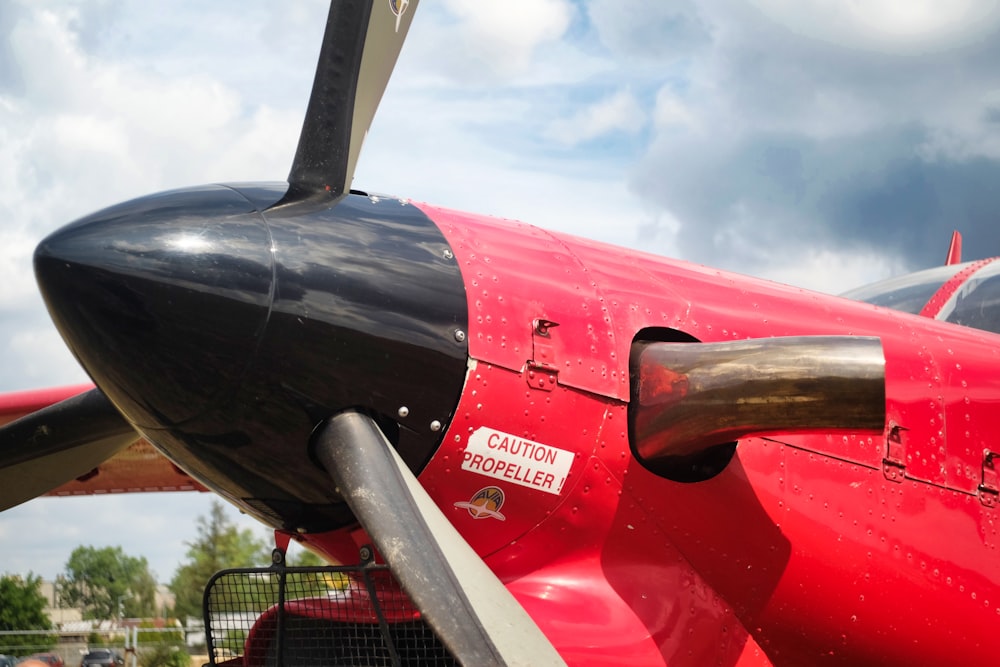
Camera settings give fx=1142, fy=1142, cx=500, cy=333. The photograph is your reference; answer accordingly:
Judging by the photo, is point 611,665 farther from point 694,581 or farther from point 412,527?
point 412,527

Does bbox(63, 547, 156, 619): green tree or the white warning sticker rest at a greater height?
the white warning sticker

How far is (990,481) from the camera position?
5.74m

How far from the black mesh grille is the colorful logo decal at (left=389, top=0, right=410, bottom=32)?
2212mm

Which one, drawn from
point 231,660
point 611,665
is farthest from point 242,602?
→ point 611,665

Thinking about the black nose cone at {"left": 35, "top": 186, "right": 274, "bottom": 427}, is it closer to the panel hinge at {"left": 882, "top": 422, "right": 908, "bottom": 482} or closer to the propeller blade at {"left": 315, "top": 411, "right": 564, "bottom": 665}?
the propeller blade at {"left": 315, "top": 411, "right": 564, "bottom": 665}

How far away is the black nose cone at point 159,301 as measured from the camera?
13.4 feet

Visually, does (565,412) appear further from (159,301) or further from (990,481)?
(990,481)

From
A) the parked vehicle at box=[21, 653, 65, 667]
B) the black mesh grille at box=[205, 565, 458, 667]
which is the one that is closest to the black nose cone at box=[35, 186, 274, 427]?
the black mesh grille at box=[205, 565, 458, 667]

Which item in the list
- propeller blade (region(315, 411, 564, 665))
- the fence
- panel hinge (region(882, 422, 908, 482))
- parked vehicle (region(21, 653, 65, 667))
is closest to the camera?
propeller blade (region(315, 411, 564, 665))

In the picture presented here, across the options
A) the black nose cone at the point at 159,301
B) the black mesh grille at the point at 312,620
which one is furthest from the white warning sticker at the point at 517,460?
the black nose cone at the point at 159,301

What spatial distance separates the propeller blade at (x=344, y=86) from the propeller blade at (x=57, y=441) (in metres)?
1.98

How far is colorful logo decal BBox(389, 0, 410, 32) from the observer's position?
464cm

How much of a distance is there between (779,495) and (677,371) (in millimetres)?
Answer: 855

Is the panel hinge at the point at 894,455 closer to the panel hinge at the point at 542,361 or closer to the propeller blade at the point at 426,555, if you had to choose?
the panel hinge at the point at 542,361
